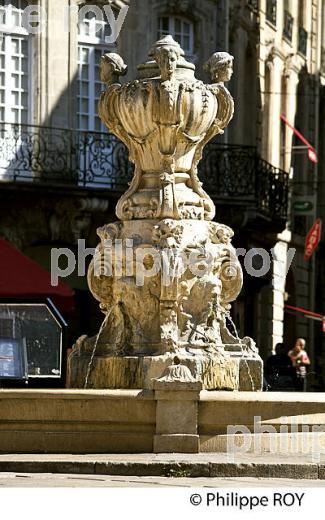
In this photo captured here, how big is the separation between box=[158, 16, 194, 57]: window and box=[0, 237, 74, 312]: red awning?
10292mm

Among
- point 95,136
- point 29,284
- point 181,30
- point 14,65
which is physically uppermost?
point 181,30

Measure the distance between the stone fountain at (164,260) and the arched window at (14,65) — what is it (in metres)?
16.7

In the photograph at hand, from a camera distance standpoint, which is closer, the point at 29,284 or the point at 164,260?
the point at 164,260

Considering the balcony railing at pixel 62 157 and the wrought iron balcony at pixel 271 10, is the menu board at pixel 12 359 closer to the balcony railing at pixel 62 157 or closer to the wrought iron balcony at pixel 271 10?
the balcony railing at pixel 62 157

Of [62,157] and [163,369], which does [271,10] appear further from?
[163,369]

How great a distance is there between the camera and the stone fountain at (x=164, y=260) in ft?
53.6

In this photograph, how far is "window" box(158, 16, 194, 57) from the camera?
3625 cm

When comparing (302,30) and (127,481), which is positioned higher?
(302,30)

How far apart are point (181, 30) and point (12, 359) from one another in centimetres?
1724

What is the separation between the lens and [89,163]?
33469mm

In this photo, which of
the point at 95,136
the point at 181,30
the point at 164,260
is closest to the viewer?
→ the point at 164,260

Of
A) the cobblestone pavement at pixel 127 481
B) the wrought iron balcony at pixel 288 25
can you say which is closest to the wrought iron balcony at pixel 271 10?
the wrought iron balcony at pixel 288 25

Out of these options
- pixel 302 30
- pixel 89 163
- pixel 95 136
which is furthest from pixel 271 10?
pixel 89 163
